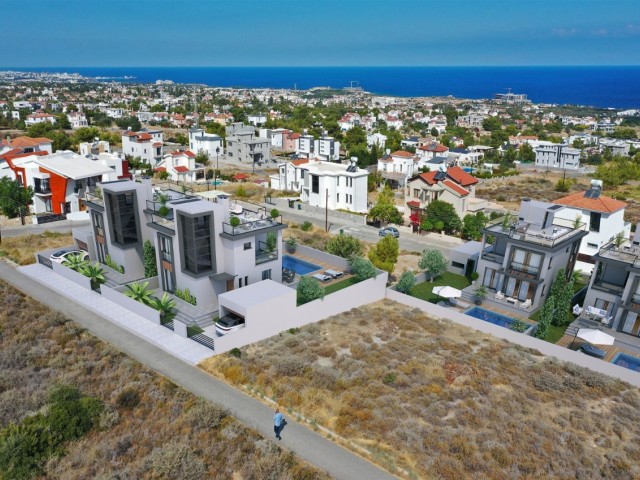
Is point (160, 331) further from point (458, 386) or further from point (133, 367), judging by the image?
point (458, 386)

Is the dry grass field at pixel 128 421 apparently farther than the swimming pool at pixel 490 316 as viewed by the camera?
No

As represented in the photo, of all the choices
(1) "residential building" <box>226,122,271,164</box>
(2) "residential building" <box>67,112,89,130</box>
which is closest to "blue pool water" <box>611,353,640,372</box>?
(1) "residential building" <box>226,122,271,164</box>

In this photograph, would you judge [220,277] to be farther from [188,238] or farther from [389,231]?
[389,231]

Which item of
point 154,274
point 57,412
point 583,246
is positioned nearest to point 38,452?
point 57,412

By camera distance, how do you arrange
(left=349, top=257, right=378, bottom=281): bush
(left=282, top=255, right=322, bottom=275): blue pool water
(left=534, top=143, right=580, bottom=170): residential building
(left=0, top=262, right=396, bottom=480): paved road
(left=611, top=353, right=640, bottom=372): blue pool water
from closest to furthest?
(left=0, top=262, right=396, bottom=480): paved road → (left=611, top=353, right=640, bottom=372): blue pool water → (left=349, top=257, right=378, bottom=281): bush → (left=282, top=255, right=322, bottom=275): blue pool water → (left=534, top=143, right=580, bottom=170): residential building

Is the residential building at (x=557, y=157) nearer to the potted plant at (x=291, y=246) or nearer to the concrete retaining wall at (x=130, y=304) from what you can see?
the potted plant at (x=291, y=246)

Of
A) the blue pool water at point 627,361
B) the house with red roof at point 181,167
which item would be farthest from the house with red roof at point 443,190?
the house with red roof at point 181,167

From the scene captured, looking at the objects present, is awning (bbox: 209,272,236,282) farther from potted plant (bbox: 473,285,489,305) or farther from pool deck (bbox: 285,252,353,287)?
potted plant (bbox: 473,285,489,305)
